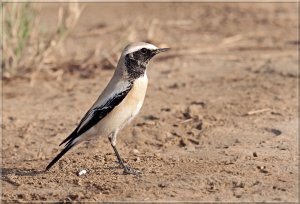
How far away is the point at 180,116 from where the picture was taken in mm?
8766

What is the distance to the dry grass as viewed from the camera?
1048cm

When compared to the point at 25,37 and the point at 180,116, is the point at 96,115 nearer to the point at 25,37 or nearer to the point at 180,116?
the point at 180,116

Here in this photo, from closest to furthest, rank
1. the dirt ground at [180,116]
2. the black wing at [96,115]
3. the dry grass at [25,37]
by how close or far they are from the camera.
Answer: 1. the dirt ground at [180,116]
2. the black wing at [96,115]
3. the dry grass at [25,37]

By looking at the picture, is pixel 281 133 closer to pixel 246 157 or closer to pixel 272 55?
pixel 246 157

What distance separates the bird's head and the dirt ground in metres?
0.85

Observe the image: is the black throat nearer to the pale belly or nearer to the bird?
the bird

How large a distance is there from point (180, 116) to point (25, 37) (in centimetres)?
292

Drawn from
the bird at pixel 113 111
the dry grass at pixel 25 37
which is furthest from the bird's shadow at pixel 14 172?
Result: the dry grass at pixel 25 37

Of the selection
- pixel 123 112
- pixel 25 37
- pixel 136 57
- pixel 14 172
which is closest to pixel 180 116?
pixel 136 57

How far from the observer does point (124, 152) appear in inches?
301

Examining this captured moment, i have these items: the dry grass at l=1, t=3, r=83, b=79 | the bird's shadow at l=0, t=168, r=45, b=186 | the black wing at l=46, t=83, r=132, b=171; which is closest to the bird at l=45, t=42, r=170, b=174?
the black wing at l=46, t=83, r=132, b=171

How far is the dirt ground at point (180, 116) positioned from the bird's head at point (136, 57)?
85 cm

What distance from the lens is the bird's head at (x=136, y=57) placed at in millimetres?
6922

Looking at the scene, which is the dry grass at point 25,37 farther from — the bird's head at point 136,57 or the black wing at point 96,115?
the black wing at point 96,115
